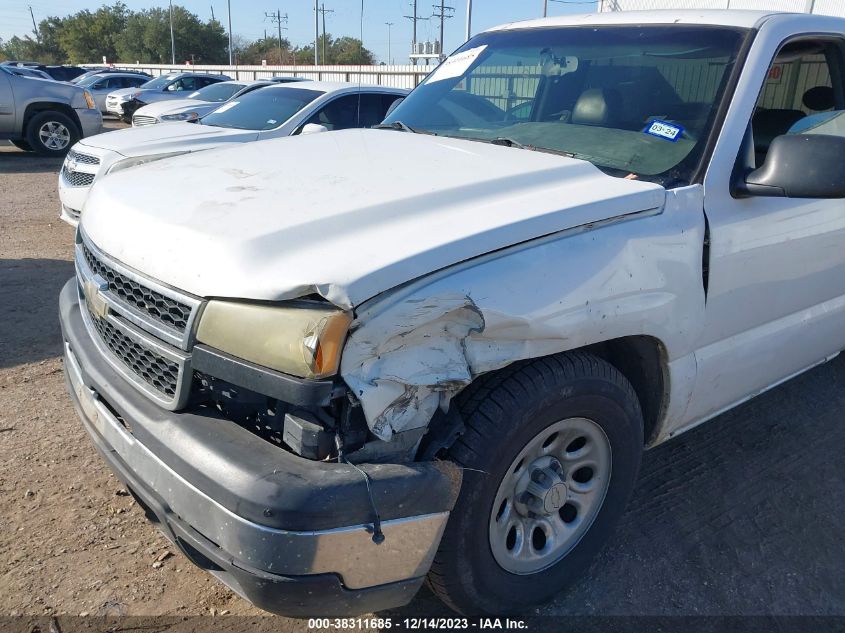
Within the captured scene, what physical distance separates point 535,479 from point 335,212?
1097mm

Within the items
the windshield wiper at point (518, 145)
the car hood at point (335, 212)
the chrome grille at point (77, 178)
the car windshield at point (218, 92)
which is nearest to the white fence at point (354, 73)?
the car windshield at point (218, 92)

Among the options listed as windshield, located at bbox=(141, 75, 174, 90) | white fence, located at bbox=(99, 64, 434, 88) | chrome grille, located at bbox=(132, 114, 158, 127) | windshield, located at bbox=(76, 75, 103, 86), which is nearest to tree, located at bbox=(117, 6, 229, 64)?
white fence, located at bbox=(99, 64, 434, 88)

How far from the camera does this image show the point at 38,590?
2586 mm

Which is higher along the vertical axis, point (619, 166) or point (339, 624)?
point (619, 166)

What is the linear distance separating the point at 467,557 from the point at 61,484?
203cm

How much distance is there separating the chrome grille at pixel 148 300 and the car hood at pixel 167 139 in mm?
4849

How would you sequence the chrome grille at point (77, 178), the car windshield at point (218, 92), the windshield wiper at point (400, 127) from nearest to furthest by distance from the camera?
the windshield wiper at point (400, 127) → the chrome grille at point (77, 178) → the car windshield at point (218, 92)

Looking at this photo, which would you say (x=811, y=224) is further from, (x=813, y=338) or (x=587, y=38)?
(x=587, y=38)

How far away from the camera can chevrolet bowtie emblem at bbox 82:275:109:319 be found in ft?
7.66

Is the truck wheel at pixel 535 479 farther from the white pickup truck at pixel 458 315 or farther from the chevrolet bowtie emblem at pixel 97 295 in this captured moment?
the chevrolet bowtie emblem at pixel 97 295

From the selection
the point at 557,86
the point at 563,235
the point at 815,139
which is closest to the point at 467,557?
the point at 563,235

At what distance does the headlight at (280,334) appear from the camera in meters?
1.77

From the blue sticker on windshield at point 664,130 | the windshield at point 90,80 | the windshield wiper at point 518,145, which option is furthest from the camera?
the windshield at point 90,80

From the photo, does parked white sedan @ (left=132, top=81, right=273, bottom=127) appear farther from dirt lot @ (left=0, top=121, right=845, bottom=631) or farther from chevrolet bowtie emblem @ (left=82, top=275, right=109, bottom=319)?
chevrolet bowtie emblem @ (left=82, top=275, right=109, bottom=319)
